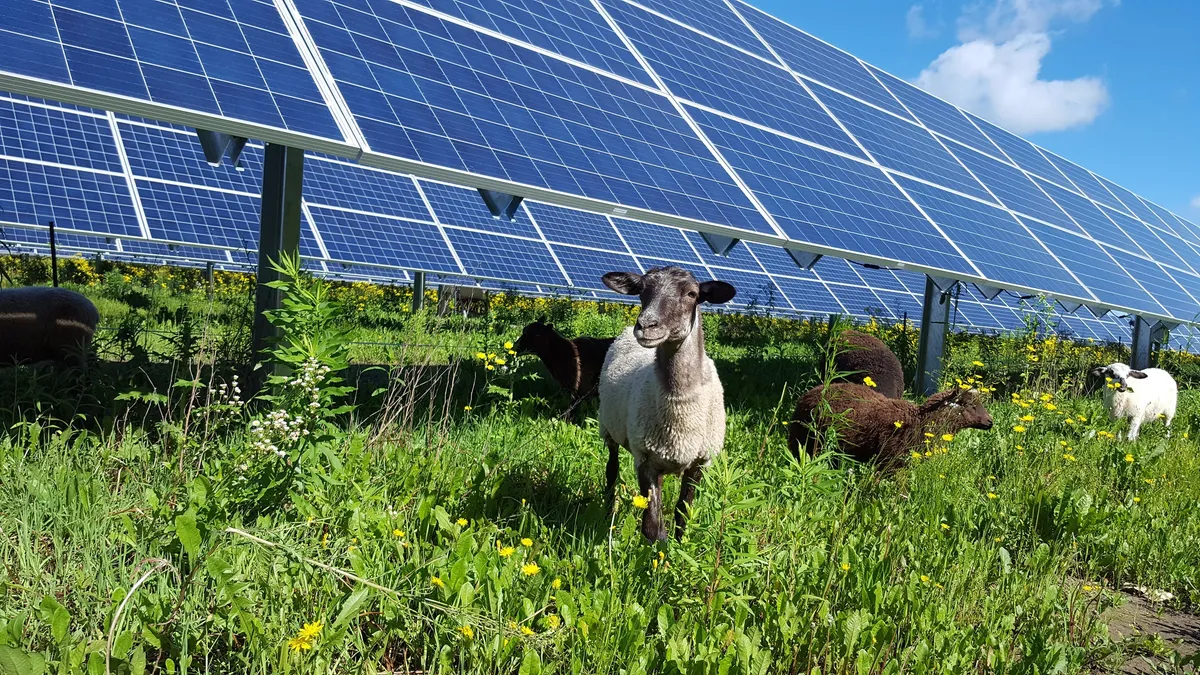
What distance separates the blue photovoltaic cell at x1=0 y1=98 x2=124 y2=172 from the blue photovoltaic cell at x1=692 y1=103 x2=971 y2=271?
9.63m

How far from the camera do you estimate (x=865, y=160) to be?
12.9 metres

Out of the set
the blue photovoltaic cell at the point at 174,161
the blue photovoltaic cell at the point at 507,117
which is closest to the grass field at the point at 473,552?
the blue photovoltaic cell at the point at 507,117

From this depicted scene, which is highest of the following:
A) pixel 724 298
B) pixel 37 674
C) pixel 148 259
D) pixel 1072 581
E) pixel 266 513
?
pixel 724 298

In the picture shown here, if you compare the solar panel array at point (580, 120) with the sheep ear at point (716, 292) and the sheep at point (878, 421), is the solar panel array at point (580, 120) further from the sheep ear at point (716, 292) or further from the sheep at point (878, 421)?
the sheep ear at point (716, 292)

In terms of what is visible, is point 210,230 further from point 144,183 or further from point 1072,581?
point 1072,581

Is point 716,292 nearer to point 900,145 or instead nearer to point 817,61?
point 900,145

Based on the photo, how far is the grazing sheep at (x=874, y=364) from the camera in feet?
27.1

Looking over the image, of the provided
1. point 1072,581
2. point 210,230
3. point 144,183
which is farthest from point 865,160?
point 144,183

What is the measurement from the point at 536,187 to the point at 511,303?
36.6 feet

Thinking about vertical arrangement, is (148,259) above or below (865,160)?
below

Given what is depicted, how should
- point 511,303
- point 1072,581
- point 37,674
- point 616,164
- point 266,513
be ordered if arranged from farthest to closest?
point 511,303
point 616,164
point 1072,581
point 266,513
point 37,674

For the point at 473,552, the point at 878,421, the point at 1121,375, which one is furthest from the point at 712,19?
the point at 473,552

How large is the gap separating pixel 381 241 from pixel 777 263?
12.7 m

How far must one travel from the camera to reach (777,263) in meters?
23.9
